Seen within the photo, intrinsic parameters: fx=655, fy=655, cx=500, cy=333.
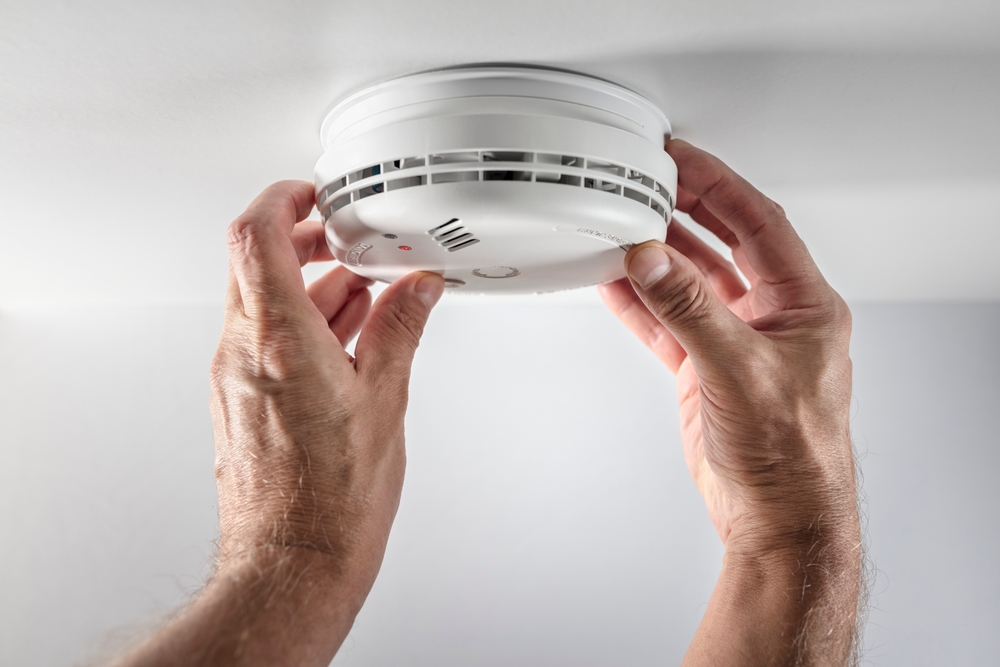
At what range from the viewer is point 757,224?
2.36 feet

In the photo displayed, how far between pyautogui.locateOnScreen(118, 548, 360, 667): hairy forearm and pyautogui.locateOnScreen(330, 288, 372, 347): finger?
41 centimetres

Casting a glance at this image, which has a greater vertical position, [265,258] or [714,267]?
[714,267]

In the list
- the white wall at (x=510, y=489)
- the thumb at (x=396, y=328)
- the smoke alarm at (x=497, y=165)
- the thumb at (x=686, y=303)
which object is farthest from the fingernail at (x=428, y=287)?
the white wall at (x=510, y=489)

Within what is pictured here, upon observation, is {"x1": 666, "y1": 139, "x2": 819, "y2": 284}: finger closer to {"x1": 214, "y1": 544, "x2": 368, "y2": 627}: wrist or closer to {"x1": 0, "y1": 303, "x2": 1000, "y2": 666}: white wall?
{"x1": 214, "y1": 544, "x2": 368, "y2": 627}: wrist

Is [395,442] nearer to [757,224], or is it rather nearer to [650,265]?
[650,265]

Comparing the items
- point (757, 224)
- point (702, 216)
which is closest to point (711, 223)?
point (702, 216)

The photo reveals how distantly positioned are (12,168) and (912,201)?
111cm

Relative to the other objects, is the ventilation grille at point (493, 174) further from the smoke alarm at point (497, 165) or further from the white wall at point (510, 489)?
the white wall at point (510, 489)

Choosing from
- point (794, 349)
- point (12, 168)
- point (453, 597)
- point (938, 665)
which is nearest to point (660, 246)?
point (794, 349)

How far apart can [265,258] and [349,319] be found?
34 cm

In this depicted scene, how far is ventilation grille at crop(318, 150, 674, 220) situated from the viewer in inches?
19.8

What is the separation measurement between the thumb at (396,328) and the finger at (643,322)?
1.31ft

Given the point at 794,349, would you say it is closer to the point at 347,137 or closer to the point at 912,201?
the point at 912,201

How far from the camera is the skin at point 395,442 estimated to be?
0.58 m
